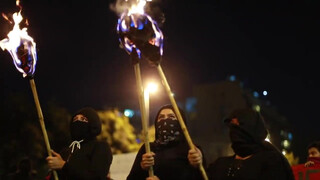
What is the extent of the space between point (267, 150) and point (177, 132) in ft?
3.95

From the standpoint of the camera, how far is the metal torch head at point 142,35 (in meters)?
5.17

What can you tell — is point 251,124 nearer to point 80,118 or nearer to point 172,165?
point 172,165

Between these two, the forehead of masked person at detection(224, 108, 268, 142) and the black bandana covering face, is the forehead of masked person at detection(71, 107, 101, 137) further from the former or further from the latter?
the forehead of masked person at detection(224, 108, 268, 142)

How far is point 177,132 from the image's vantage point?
6160 mm

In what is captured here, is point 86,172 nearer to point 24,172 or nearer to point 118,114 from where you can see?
point 24,172

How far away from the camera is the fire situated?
516cm

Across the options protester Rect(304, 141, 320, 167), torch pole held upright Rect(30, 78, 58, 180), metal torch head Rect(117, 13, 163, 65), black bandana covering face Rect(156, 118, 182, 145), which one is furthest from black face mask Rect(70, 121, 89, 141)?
protester Rect(304, 141, 320, 167)

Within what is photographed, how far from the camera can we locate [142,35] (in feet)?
17.0

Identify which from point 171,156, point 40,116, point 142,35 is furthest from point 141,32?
point 171,156

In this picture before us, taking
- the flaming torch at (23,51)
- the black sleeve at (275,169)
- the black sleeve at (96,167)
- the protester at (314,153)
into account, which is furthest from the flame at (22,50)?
the protester at (314,153)

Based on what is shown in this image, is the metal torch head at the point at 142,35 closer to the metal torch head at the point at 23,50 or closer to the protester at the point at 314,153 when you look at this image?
the metal torch head at the point at 23,50

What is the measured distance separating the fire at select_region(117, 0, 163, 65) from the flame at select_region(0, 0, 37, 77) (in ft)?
4.47

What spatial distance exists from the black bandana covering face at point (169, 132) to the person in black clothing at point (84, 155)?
0.71 meters

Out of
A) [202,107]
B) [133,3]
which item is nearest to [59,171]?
[133,3]
